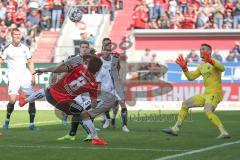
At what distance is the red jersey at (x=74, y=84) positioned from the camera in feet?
49.1

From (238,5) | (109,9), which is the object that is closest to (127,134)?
(238,5)

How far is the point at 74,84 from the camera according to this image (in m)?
15.0

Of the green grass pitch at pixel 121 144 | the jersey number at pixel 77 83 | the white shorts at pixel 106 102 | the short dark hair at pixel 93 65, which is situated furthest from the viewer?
the white shorts at pixel 106 102

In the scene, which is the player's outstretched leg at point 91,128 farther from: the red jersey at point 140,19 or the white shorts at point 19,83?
the red jersey at point 140,19

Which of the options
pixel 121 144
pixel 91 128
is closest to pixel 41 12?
pixel 91 128

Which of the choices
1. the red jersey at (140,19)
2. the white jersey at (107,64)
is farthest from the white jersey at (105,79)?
A: the red jersey at (140,19)

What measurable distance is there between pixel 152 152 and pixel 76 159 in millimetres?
1580

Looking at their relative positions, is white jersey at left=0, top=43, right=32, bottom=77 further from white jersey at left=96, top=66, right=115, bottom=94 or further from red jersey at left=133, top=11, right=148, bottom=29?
red jersey at left=133, top=11, right=148, bottom=29

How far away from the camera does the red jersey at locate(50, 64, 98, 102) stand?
49.1 ft

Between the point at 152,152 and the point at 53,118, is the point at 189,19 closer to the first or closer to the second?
the point at 53,118

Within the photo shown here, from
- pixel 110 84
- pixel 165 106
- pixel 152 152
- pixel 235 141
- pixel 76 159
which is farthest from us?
pixel 165 106

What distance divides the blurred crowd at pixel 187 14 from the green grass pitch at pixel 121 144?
1622 cm

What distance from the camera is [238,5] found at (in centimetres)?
3644

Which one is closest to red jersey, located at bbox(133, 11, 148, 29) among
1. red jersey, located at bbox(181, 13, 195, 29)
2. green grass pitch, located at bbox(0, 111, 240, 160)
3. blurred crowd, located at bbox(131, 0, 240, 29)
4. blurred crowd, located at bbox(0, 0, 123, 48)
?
blurred crowd, located at bbox(131, 0, 240, 29)
